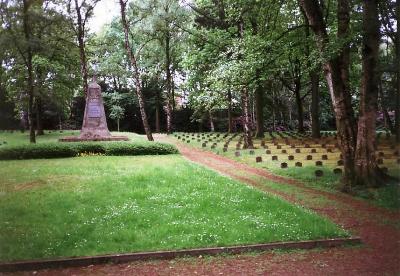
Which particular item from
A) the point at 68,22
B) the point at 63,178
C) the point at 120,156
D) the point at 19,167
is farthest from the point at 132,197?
the point at 68,22

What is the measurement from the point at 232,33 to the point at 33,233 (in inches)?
743

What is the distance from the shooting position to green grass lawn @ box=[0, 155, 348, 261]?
7355 millimetres

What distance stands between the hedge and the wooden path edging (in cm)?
1122

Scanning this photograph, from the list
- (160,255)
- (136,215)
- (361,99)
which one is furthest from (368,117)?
(160,255)

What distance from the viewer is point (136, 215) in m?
8.66

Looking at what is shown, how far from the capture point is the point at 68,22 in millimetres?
28359

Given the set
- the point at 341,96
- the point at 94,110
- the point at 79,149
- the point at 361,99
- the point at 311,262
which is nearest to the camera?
the point at 311,262

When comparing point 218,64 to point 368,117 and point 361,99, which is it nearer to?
point 361,99

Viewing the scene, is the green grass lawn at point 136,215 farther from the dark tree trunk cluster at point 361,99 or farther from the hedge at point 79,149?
the hedge at point 79,149

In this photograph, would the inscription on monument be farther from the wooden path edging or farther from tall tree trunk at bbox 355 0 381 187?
the wooden path edging

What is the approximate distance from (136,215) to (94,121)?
1681 centimetres

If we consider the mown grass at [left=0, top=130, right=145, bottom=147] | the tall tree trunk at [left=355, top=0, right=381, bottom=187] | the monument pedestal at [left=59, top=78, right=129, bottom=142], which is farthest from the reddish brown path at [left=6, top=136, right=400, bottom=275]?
the monument pedestal at [left=59, top=78, right=129, bottom=142]

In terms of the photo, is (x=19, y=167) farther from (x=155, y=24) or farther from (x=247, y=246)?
(x=155, y=24)

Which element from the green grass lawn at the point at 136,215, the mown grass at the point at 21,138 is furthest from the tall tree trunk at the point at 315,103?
the green grass lawn at the point at 136,215
